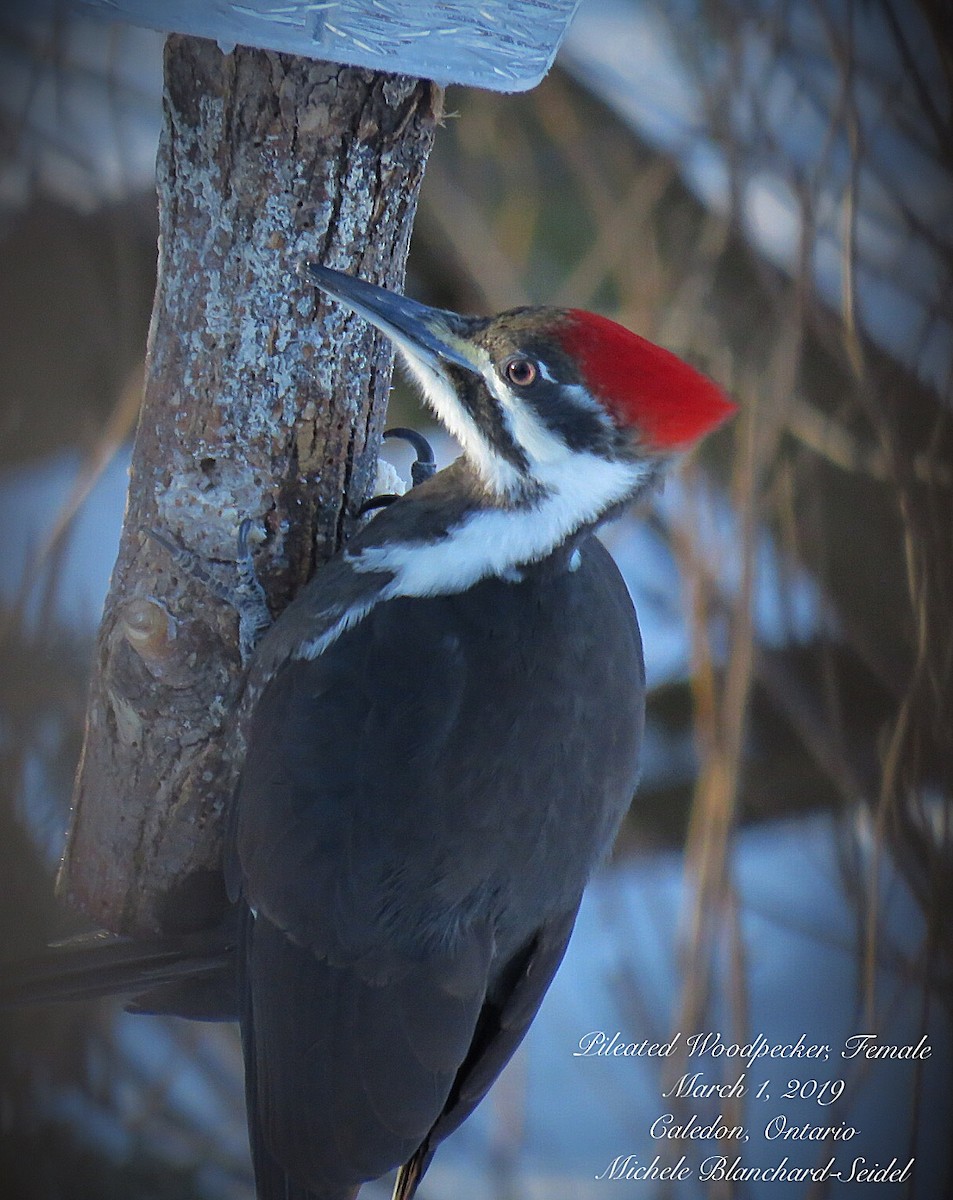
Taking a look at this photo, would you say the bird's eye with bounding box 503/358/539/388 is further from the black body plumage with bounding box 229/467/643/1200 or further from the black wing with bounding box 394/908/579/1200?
the black wing with bounding box 394/908/579/1200

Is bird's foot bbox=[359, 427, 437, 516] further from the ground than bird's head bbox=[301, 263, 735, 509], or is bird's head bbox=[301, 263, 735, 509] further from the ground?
bird's head bbox=[301, 263, 735, 509]

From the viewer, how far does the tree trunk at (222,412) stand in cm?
132

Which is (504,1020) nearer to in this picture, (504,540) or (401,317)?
(504,540)

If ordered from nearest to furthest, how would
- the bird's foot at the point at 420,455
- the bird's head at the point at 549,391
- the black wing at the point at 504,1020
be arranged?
the bird's head at the point at 549,391, the black wing at the point at 504,1020, the bird's foot at the point at 420,455

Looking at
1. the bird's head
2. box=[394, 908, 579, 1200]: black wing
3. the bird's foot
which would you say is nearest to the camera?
the bird's head

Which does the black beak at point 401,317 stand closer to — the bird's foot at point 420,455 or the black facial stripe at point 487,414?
the black facial stripe at point 487,414

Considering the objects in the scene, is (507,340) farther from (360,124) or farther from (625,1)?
(625,1)

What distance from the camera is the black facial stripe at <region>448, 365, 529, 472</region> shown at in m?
1.38

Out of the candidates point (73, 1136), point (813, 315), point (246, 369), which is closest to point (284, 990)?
point (246, 369)

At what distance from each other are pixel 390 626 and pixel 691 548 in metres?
0.84

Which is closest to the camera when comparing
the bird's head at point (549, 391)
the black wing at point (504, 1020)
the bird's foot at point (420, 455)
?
the bird's head at point (549, 391)

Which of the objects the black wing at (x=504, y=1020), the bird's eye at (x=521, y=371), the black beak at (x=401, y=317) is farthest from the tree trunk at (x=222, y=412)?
the black wing at (x=504, y=1020)

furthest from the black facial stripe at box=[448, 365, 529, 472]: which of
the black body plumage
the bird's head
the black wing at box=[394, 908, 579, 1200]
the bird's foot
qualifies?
the black wing at box=[394, 908, 579, 1200]

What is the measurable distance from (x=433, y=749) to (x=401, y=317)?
0.51m
